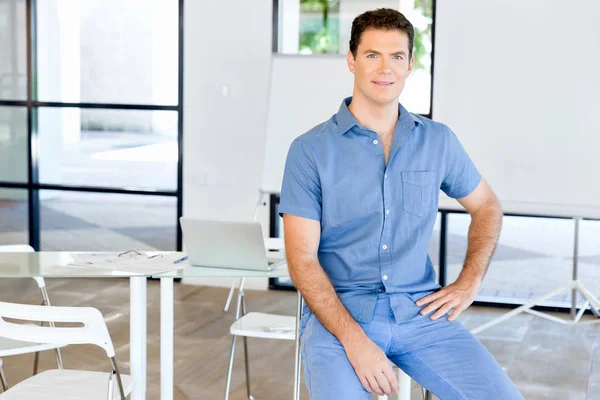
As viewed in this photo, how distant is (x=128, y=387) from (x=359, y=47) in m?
1.31

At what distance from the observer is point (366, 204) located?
8.02 ft

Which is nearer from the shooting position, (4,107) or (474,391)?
(474,391)

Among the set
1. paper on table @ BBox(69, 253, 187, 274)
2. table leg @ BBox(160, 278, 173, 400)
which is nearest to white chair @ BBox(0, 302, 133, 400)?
table leg @ BBox(160, 278, 173, 400)

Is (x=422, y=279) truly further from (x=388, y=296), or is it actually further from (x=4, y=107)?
(x=4, y=107)

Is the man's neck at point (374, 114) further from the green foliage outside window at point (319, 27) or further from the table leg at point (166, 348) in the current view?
the green foliage outside window at point (319, 27)

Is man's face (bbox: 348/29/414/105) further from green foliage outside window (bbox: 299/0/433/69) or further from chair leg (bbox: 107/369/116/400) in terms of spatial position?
green foliage outside window (bbox: 299/0/433/69)

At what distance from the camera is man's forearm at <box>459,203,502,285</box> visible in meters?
2.55

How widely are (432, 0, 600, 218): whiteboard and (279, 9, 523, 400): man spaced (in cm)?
263

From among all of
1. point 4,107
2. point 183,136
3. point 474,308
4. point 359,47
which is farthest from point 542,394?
point 4,107

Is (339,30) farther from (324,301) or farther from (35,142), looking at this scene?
(324,301)

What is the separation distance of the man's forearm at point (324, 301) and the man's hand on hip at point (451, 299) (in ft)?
0.74

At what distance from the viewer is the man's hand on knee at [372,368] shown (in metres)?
2.22

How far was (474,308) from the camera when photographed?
19.9ft

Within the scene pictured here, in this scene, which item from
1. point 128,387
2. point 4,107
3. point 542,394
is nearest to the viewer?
point 128,387
